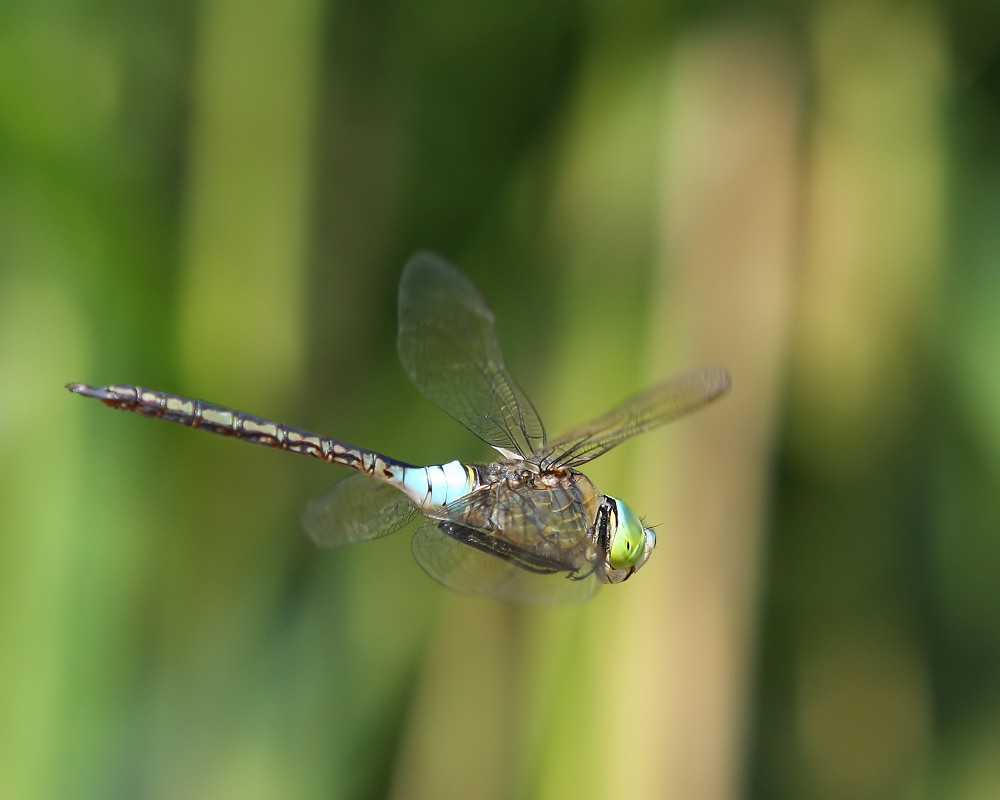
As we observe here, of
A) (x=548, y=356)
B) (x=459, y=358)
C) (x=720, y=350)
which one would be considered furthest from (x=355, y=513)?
(x=720, y=350)

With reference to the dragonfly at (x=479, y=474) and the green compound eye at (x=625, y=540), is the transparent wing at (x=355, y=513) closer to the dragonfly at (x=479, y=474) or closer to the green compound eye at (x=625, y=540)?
the dragonfly at (x=479, y=474)

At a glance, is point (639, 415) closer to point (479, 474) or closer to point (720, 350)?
point (479, 474)

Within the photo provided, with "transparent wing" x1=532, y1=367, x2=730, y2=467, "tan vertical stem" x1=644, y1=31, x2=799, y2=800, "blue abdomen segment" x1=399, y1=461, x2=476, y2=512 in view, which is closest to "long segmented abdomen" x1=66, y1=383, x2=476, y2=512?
"blue abdomen segment" x1=399, y1=461, x2=476, y2=512

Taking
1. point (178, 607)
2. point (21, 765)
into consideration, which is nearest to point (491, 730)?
point (178, 607)

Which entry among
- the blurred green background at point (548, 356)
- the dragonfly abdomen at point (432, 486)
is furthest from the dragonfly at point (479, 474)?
the blurred green background at point (548, 356)

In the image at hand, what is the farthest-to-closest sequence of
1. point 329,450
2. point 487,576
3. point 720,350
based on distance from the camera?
point 720,350 < point 329,450 < point 487,576

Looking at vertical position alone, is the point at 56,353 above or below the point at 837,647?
above

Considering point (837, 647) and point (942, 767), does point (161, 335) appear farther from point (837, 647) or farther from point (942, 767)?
point (942, 767)
